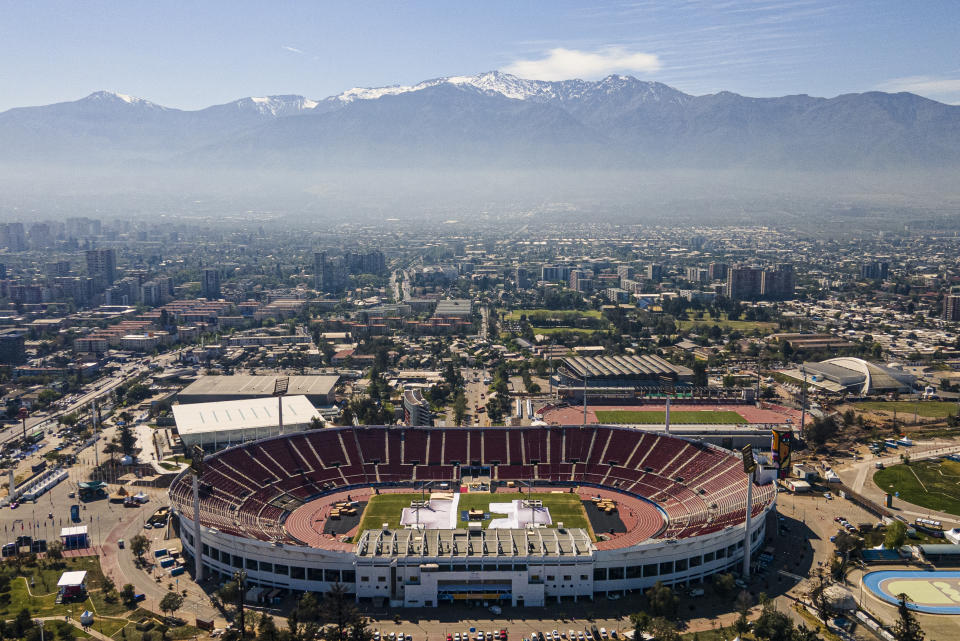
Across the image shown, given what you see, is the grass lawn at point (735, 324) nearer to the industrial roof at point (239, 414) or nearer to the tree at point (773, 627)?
the industrial roof at point (239, 414)

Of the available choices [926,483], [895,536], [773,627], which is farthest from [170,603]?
[926,483]

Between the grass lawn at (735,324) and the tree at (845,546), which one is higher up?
the tree at (845,546)

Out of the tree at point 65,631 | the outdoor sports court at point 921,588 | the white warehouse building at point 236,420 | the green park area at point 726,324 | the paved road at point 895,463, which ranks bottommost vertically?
the paved road at point 895,463

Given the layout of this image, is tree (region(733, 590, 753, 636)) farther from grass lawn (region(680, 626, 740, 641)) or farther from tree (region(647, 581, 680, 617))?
tree (region(647, 581, 680, 617))

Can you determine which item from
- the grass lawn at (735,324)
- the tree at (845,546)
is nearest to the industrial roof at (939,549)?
the tree at (845,546)

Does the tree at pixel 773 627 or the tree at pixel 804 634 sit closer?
the tree at pixel 804 634

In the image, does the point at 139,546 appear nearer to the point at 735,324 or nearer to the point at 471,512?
the point at 471,512

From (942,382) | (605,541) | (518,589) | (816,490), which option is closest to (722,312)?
(942,382)
